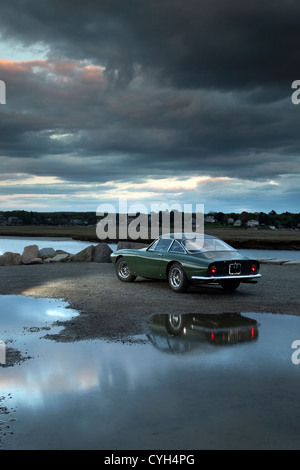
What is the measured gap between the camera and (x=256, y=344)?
7367 millimetres

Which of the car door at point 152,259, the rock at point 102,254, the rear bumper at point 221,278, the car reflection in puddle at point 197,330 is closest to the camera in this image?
the car reflection in puddle at point 197,330

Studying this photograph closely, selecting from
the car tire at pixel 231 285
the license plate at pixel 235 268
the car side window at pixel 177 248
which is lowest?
the car tire at pixel 231 285

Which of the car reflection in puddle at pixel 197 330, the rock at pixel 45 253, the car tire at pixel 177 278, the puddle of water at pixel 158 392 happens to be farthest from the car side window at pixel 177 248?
the rock at pixel 45 253

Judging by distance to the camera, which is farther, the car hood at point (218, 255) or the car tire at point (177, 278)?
Result: the car tire at point (177, 278)

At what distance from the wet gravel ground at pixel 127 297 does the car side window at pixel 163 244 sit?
1.09 meters

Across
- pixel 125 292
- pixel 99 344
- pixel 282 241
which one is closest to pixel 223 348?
pixel 99 344

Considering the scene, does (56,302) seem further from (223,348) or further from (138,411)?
(138,411)

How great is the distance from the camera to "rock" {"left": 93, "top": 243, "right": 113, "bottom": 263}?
2523cm

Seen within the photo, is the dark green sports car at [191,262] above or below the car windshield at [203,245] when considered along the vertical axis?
below

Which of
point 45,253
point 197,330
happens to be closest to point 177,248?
point 197,330

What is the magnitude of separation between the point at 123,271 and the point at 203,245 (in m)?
3.14

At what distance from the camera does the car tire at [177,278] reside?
498 inches

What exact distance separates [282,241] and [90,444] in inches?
3960

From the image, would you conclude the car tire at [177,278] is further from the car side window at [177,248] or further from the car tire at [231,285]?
the car tire at [231,285]
